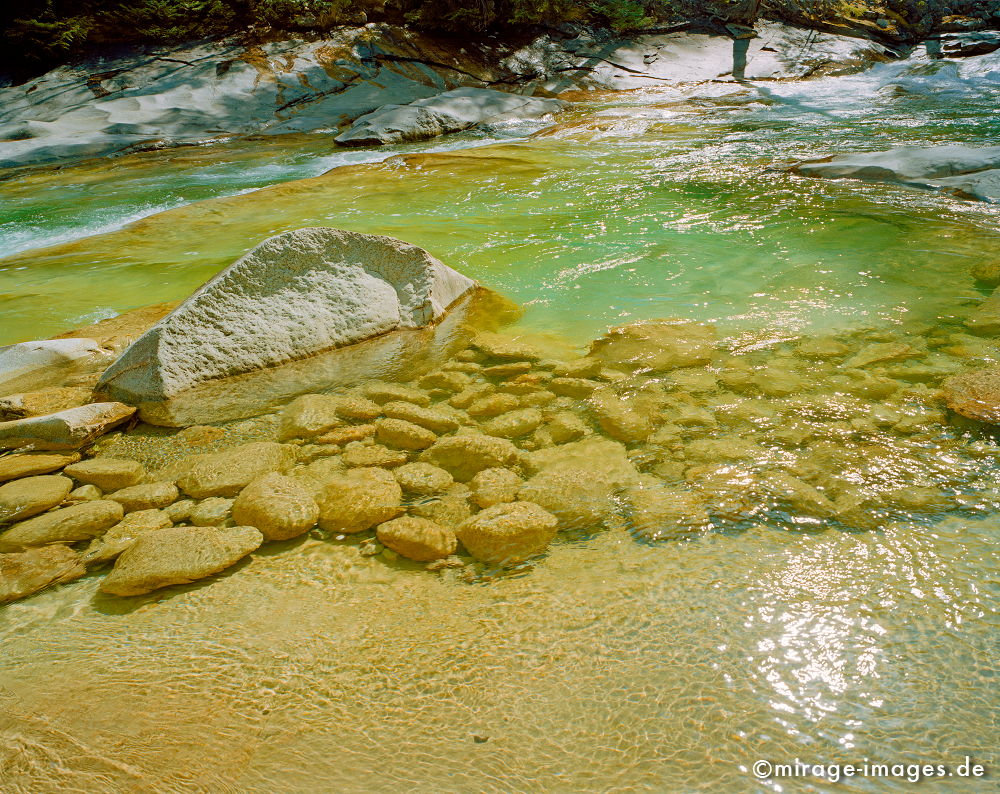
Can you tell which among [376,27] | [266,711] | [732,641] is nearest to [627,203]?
[732,641]

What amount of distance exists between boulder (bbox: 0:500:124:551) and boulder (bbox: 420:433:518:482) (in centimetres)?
123

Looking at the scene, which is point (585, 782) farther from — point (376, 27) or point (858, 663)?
point (376, 27)

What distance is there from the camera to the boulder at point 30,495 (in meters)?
2.45

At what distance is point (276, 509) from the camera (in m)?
2.29

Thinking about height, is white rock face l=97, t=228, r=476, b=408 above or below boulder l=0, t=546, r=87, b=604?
above

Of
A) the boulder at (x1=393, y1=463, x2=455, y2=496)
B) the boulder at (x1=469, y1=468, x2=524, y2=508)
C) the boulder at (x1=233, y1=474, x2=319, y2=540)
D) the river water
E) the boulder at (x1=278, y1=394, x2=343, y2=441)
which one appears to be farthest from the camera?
the boulder at (x1=278, y1=394, x2=343, y2=441)

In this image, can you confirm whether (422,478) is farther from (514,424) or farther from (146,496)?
(146,496)

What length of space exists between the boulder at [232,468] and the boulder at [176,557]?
32cm

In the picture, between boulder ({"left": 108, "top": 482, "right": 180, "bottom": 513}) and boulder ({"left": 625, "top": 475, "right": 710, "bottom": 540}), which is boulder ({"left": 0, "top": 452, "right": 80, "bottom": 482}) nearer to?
boulder ({"left": 108, "top": 482, "right": 180, "bottom": 513})

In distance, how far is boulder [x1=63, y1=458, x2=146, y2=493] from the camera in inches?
104

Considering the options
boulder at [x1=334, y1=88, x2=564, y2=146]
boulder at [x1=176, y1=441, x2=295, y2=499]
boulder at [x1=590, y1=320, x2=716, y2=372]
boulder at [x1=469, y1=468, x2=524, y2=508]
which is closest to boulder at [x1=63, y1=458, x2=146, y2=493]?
boulder at [x1=176, y1=441, x2=295, y2=499]

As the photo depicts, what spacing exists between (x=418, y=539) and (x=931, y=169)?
6886mm

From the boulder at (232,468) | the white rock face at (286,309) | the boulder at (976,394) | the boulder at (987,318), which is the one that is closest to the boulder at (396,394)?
the boulder at (232,468)

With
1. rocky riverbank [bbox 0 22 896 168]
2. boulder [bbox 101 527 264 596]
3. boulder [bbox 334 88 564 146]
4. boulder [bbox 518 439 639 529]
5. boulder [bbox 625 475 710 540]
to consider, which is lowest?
boulder [bbox 625 475 710 540]
